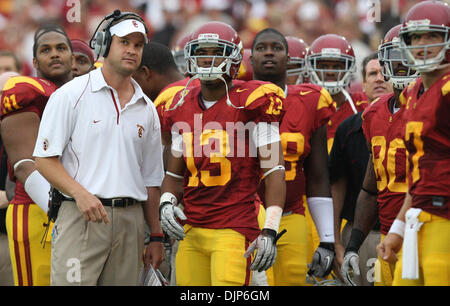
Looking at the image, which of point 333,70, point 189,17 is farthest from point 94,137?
point 189,17

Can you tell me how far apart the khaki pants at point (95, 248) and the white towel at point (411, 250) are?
133 cm

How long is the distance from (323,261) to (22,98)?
206cm

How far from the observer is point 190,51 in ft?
15.3

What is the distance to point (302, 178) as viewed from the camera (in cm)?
547

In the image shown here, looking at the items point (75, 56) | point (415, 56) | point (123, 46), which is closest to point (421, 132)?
point (415, 56)

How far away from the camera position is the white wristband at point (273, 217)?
13.9 ft

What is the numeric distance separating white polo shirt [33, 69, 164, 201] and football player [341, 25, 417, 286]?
1305 millimetres

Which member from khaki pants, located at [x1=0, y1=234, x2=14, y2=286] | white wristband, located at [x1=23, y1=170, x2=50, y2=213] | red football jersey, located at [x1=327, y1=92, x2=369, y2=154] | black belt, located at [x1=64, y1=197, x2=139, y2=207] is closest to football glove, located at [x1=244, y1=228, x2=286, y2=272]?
black belt, located at [x1=64, y1=197, x2=139, y2=207]

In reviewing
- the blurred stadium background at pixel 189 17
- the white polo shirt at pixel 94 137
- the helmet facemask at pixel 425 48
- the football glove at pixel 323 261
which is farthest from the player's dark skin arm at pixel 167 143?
the blurred stadium background at pixel 189 17

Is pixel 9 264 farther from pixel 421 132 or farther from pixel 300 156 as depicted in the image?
pixel 421 132

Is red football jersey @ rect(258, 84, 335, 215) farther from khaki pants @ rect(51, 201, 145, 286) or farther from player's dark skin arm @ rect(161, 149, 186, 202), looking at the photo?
khaki pants @ rect(51, 201, 145, 286)

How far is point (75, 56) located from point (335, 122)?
6.91ft

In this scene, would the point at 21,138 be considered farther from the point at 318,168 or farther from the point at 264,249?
the point at 318,168

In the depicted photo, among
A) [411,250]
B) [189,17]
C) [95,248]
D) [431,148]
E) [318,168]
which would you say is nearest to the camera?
[411,250]
